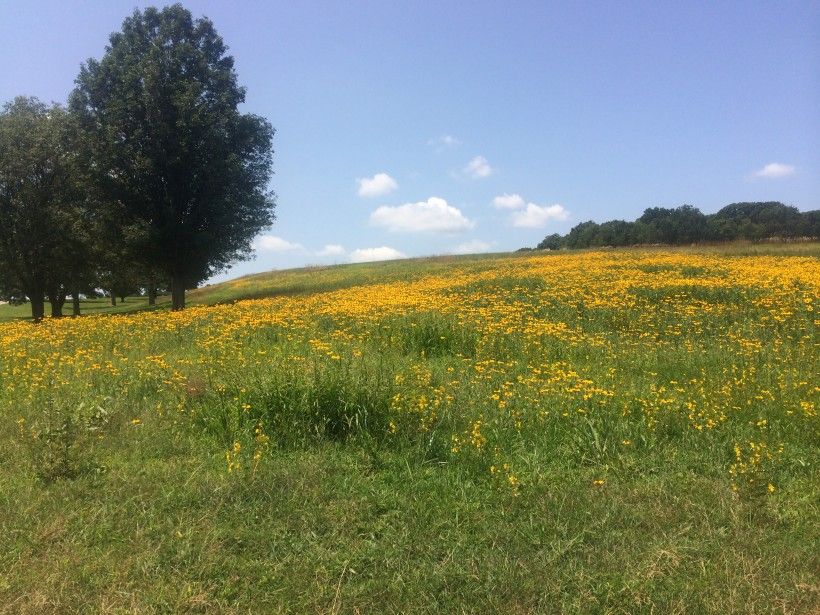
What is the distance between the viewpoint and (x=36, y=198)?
86.3 ft

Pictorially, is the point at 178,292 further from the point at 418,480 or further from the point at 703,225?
the point at 703,225

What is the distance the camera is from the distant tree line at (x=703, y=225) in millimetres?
47812

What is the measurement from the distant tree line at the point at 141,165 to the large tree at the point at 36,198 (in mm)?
44

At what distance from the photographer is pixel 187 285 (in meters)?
28.1

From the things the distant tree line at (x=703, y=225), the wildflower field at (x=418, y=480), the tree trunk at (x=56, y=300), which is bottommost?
the wildflower field at (x=418, y=480)

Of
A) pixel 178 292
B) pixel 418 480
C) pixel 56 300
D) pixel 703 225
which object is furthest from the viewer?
pixel 703 225

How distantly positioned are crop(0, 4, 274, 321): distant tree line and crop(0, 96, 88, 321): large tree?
0.04 metres

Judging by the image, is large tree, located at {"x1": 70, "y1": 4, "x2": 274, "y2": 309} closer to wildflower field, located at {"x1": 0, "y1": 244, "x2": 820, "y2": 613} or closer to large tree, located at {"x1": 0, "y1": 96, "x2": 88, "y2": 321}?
large tree, located at {"x1": 0, "y1": 96, "x2": 88, "y2": 321}

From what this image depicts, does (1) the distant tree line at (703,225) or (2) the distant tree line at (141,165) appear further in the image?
(1) the distant tree line at (703,225)

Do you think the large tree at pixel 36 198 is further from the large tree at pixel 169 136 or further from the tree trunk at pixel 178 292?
the tree trunk at pixel 178 292

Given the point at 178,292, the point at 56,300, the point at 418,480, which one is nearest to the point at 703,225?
the point at 178,292

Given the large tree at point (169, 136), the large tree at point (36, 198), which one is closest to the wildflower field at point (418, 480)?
the large tree at point (169, 136)

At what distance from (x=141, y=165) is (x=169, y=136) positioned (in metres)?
1.56

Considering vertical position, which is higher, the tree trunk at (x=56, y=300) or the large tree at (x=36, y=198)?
the large tree at (x=36, y=198)
